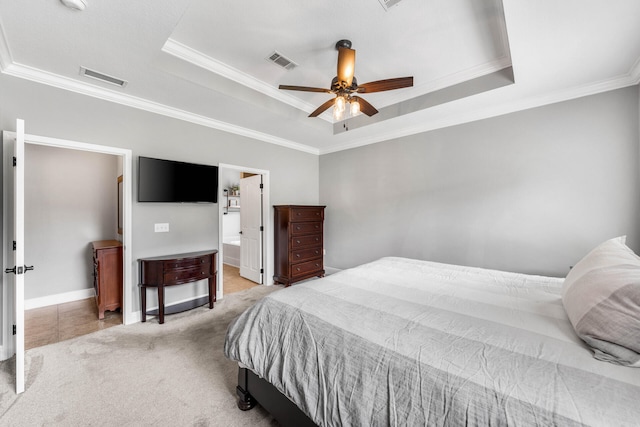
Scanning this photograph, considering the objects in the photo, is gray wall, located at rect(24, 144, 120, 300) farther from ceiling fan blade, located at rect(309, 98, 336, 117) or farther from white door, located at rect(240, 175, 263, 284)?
ceiling fan blade, located at rect(309, 98, 336, 117)

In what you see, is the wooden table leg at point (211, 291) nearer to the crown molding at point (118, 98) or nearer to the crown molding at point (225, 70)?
the crown molding at point (118, 98)

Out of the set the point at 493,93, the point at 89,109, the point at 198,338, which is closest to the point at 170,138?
the point at 89,109

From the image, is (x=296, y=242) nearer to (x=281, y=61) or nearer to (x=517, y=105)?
(x=281, y=61)

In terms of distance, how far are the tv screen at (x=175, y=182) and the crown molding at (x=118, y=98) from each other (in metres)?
0.64

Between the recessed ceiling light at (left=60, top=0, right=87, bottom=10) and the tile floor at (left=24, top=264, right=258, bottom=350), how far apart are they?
9.91 ft

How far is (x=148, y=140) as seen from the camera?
3115 mm

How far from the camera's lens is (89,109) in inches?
107

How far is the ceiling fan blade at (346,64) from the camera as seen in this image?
2.08m

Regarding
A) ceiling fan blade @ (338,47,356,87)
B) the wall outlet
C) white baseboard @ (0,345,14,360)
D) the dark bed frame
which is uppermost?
ceiling fan blade @ (338,47,356,87)

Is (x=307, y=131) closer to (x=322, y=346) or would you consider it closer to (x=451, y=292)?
(x=451, y=292)

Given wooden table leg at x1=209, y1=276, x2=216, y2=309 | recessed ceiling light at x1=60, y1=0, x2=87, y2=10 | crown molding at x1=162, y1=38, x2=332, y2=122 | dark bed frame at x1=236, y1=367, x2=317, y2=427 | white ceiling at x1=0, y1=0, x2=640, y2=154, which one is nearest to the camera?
dark bed frame at x1=236, y1=367, x2=317, y2=427

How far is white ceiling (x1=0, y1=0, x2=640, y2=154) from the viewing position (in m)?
1.84

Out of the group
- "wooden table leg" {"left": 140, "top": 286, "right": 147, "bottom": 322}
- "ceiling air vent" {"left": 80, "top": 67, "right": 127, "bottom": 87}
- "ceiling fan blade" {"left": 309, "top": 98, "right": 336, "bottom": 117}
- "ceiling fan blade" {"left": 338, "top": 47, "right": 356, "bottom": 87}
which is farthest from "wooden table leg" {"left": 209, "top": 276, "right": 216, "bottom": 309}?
"ceiling fan blade" {"left": 338, "top": 47, "right": 356, "bottom": 87}

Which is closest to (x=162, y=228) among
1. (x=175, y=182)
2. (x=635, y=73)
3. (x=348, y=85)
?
(x=175, y=182)
